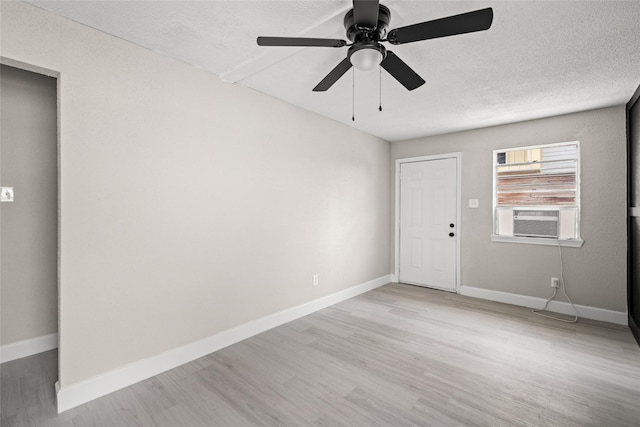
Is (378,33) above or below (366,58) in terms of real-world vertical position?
above

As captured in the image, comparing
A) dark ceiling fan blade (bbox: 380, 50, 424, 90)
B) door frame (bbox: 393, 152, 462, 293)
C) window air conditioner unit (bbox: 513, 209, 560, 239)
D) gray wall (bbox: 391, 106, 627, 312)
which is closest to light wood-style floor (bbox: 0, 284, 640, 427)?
gray wall (bbox: 391, 106, 627, 312)

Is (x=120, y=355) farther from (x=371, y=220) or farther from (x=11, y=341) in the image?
(x=371, y=220)

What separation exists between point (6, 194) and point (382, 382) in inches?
130

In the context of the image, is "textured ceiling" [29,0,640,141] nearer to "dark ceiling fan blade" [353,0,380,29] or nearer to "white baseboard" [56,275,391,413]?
"dark ceiling fan blade" [353,0,380,29]

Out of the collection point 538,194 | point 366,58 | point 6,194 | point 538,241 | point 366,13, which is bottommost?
point 538,241

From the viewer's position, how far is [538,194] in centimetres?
387

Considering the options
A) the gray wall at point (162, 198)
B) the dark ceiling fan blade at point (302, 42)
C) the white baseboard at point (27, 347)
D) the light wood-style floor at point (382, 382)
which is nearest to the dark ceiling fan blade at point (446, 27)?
the dark ceiling fan blade at point (302, 42)

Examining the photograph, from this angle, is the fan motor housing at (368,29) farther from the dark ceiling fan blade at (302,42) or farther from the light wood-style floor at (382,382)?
the light wood-style floor at (382,382)

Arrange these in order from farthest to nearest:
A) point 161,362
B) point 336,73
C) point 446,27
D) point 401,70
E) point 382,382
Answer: point 161,362 → point 382,382 → point 336,73 → point 401,70 → point 446,27

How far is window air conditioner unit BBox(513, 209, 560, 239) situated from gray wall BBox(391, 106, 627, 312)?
0.19 meters

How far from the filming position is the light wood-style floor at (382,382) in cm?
182

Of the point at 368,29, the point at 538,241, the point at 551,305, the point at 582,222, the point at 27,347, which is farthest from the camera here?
the point at 538,241

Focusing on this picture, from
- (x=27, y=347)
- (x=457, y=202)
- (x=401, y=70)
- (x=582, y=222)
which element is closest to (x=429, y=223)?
(x=457, y=202)

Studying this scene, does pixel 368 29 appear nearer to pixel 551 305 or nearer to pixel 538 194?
pixel 538 194
